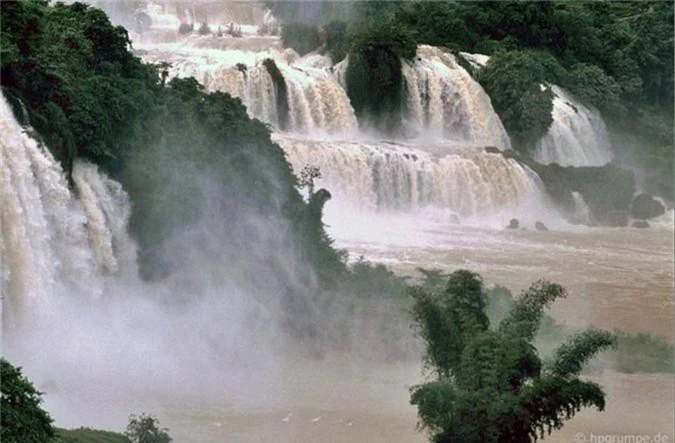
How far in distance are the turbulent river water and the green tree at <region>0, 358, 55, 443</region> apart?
4.62 meters

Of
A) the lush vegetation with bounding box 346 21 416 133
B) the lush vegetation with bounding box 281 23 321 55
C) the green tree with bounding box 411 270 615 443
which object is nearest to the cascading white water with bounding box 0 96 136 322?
the green tree with bounding box 411 270 615 443

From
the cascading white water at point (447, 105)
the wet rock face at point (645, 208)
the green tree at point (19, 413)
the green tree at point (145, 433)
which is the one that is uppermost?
the cascading white water at point (447, 105)

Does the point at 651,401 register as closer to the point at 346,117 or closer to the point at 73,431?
the point at 73,431

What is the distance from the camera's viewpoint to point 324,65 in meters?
38.7

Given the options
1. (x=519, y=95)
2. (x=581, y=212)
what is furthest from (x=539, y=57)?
(x=581, y=212)

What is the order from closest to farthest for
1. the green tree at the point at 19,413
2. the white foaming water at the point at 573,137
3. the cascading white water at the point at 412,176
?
the green tree at the point at 19,413 → the cascading white water at the point at 412,176 → the white foaming water at the point at 573,137

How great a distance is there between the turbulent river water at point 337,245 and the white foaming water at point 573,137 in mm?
63

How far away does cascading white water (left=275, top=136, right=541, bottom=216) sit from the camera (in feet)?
103

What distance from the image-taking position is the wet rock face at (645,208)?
35125 millimetres

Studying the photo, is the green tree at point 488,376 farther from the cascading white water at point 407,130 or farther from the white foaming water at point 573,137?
the white foaming water at point 573,137

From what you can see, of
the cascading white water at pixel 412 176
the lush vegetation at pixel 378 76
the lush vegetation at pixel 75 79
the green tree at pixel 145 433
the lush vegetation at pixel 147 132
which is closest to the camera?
the green tree at pixel 145 433

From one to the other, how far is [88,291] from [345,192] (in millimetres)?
12884

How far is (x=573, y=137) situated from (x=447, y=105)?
4.20 m

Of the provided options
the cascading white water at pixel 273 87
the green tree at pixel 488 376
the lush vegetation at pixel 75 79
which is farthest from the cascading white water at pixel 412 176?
the green tree at pixel 488 376
